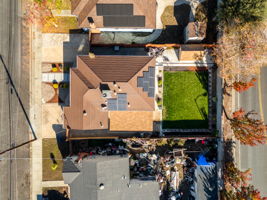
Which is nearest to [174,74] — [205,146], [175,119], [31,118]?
[175,119]

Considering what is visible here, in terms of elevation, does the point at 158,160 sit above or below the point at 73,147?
below

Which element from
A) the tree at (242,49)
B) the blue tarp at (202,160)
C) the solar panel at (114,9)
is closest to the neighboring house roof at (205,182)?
the blue tarp at (202,160)

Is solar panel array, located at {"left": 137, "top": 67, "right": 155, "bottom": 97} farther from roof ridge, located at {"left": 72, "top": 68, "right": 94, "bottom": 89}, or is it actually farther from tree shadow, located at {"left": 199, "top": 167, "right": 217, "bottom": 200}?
tree shadow, located at {"left": 199, "top": 167, "right": 217, "bottom": 200}

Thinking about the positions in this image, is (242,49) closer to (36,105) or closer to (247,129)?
(247,129)

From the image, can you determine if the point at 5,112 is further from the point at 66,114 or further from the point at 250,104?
the point at 250,104

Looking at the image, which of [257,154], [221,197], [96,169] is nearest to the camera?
[96,169]

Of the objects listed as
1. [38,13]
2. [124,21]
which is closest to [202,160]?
[124,21]
